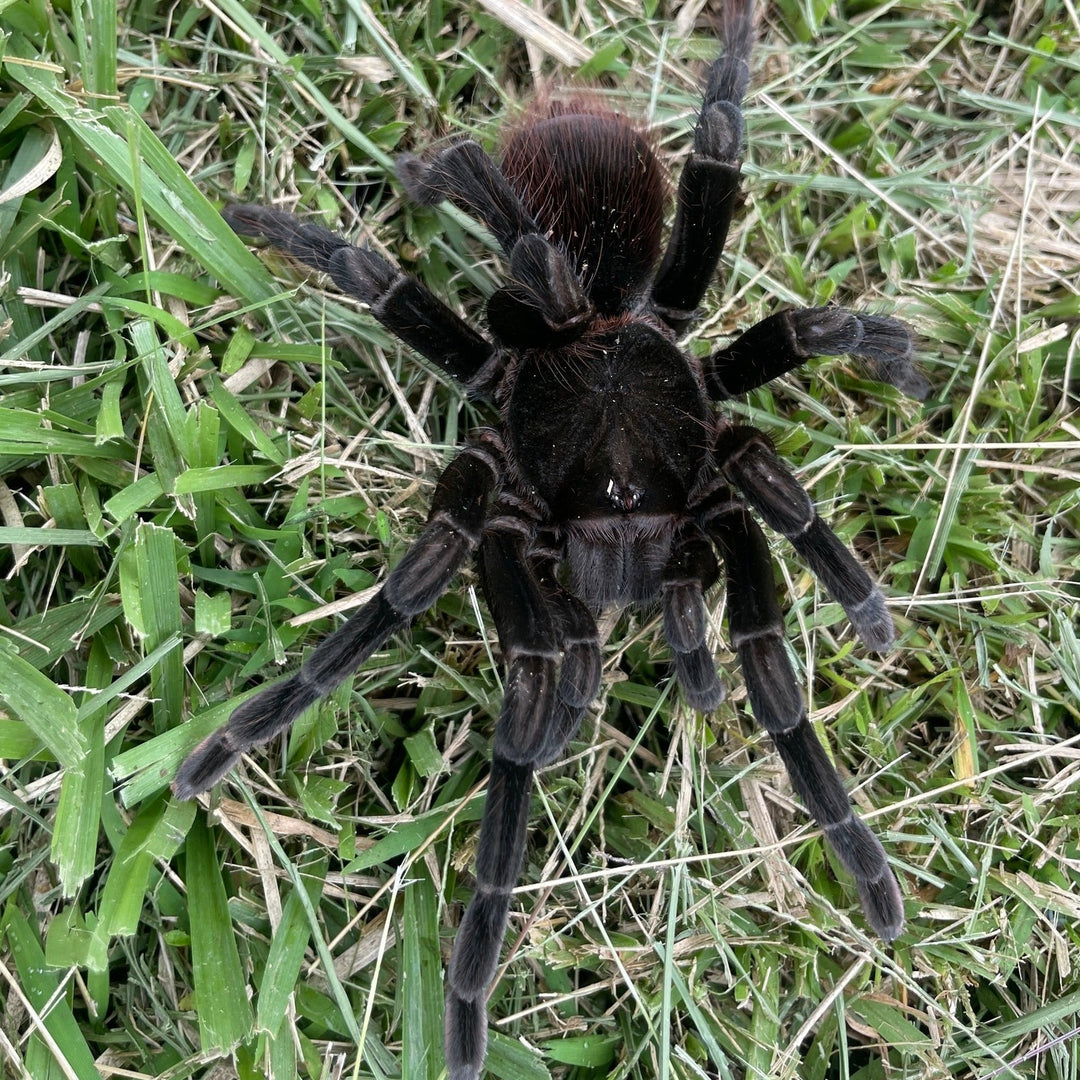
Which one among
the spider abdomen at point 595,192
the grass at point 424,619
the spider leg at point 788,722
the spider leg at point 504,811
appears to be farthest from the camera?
the spider abdomen at point 595,192

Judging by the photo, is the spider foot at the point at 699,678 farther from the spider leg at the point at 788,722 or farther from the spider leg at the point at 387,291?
the spider leg at the point at 387,291

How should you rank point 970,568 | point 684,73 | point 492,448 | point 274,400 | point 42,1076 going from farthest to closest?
point 684,73 → point 970,568 → point 274,400 → point 492,448 → point 42,1076

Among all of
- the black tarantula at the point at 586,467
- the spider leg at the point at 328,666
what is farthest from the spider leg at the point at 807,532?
the spider leg at the point at 328,666

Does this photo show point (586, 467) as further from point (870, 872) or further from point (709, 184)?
point (870, 872)

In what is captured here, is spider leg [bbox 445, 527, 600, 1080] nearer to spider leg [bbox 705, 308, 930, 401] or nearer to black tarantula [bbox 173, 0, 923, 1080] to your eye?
black tarantula [bbox 173, 0, 923, 1080]

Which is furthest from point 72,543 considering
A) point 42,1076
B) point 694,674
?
point 694,674

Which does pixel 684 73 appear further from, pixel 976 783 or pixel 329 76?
pixel 976 783

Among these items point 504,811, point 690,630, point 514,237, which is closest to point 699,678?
point 690,630
